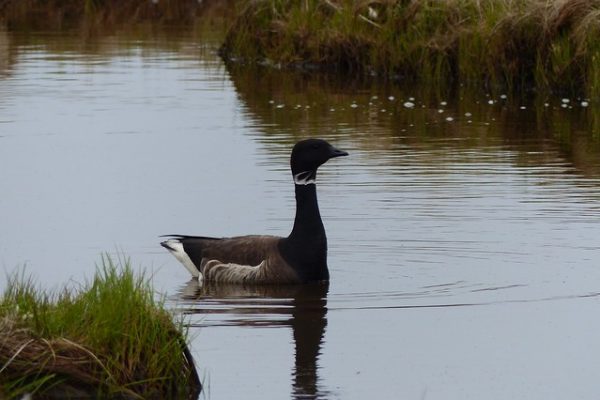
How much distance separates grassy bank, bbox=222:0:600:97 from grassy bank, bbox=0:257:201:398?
1538cm

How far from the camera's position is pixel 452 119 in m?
22.8

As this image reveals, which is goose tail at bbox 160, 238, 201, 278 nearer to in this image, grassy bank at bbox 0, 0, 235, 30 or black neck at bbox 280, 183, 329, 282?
black neck at bbox 280, 183, 329, 282

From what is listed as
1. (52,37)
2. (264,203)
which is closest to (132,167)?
(264,203)

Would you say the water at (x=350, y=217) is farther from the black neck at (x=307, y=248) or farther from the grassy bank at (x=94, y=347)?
the grassy bank at (x=94, y=347)

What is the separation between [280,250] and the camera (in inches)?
481

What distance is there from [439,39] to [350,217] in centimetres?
1177

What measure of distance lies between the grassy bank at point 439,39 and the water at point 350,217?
0.63 metres

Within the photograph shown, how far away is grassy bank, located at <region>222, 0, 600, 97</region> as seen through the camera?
23906 millimetres

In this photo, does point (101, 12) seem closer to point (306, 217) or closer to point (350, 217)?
point (350, 217)

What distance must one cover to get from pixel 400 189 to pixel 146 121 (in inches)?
297

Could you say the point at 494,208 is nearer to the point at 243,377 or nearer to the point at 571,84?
the point at 243,377

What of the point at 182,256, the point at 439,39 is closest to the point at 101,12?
the point at 439,39

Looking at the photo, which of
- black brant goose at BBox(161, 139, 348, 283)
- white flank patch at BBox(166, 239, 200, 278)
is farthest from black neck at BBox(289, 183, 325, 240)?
white flank patch at BBox(166, 239, 200, 278)

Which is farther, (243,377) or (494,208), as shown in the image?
(494,208)
